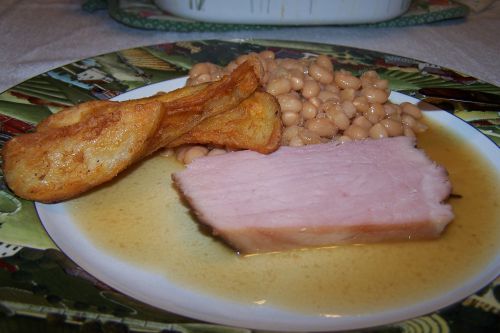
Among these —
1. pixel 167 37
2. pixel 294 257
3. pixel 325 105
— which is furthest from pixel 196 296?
pixel 167 37

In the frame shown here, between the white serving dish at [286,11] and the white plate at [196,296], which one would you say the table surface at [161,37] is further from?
the white plate at [196,296]

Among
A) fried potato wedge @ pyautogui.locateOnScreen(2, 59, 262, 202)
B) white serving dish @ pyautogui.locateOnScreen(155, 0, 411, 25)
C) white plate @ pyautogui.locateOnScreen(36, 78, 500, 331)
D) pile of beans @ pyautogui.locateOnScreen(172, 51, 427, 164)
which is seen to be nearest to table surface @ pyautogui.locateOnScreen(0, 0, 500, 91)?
white serving dish @ pyautogui.locateOnScreen(155, 0, 411, 25)

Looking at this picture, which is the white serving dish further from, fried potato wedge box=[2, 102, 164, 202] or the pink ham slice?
fried potato wedge box=[2, 102, 164, 202]

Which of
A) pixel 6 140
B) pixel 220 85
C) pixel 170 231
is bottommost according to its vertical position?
pixel 170 231

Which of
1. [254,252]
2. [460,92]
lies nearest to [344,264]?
[254,252]

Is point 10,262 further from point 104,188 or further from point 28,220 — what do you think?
point 104,188

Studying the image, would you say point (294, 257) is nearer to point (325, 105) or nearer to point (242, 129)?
point (242, 129)

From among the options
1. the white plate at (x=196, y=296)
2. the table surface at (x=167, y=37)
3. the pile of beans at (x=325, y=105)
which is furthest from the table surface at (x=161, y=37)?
the white plate at (x=196, y=296)
